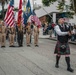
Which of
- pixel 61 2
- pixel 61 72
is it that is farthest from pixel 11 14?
pixel 61 72

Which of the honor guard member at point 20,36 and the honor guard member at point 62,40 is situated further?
the honor guard member at point 20,36

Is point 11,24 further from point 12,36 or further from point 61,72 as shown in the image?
point 61,72

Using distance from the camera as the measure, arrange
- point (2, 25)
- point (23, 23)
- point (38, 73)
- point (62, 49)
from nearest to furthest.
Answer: point (38, 73) → point (62, 49) → point (2, 25) → point (23, 23)

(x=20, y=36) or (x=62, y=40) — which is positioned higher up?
(x=62, y=40)

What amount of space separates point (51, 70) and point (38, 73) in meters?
0.74

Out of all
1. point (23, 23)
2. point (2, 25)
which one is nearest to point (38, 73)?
point (2, 25)

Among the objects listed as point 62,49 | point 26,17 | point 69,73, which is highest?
point 26,17

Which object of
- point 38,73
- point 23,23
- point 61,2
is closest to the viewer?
point 38,73

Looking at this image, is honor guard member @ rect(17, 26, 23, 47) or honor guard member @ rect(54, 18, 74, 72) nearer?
honor guard member @ rect(54, 18, 74, 72)

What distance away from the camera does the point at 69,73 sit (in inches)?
384

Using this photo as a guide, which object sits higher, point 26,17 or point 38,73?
point 26,17

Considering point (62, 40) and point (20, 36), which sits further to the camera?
point (20, 36)

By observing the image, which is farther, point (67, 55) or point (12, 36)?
point (12, 36)

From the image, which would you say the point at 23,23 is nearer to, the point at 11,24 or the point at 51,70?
the point at 11,24
